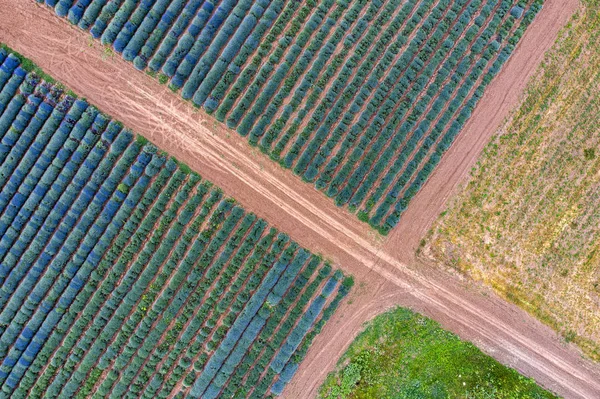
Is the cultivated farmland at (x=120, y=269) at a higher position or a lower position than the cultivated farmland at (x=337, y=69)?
lower

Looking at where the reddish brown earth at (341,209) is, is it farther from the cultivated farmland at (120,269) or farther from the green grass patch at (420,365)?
the cultivated farmland at (120,269)

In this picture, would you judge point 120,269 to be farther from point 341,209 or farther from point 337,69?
point 337,69

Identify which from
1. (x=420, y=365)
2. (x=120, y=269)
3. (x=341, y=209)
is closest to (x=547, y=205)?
(x=420, y=365)

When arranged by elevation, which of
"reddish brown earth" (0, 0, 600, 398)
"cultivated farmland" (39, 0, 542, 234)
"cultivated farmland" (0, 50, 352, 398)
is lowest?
"cultivated farmland" (0, 50, 352, 398)

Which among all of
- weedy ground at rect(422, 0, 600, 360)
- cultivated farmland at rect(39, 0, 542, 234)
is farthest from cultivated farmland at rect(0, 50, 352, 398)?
weedy ground at rect(422, 0, 600, 360)

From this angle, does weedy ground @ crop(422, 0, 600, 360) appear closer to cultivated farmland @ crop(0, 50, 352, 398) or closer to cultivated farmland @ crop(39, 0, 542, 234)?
cultivated farmland @ crop(39, 0, 542, 234)

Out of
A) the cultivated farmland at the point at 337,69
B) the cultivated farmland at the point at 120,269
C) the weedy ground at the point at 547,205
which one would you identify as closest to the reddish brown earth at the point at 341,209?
the cultivated farmland at the point at 337,69
